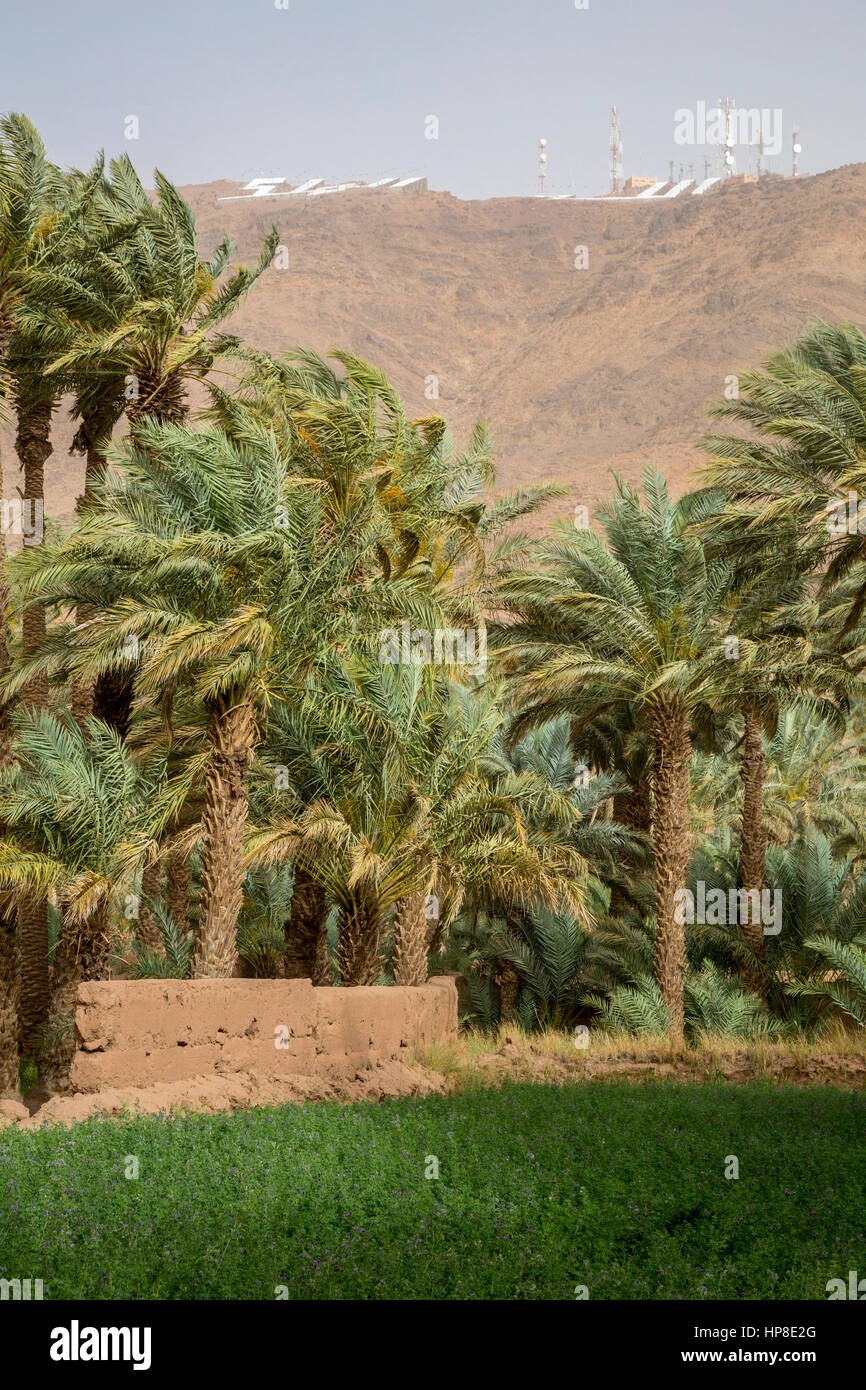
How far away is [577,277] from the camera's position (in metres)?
167

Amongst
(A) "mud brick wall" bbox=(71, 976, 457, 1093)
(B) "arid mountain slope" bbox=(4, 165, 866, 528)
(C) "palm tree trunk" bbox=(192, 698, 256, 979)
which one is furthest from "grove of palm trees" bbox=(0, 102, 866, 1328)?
(B) "arid mountain slope" bbox=(4, 165, 866, 528)

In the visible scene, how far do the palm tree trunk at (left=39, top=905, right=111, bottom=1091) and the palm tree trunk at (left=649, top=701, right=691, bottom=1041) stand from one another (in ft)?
27.3

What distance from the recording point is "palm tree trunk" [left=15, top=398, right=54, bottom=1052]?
18.9 metres

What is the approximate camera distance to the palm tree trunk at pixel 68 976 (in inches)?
648

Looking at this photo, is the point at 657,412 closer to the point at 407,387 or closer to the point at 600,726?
the point at 407,387

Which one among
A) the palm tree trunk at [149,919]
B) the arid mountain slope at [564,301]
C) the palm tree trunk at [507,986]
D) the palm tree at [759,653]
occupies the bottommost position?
the palm tree trunk at [507,986]

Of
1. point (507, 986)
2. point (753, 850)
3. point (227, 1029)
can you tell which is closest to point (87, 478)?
point (227, 1029)

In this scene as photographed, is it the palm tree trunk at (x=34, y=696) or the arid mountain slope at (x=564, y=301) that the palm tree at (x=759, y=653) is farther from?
the arid mountain slope at (x=564, y=301)

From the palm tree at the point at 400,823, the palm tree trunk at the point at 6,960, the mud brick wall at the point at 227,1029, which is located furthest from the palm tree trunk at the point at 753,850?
the palm tree trunk at the point at 6,960

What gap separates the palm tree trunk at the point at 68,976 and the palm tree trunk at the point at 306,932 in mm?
2762
